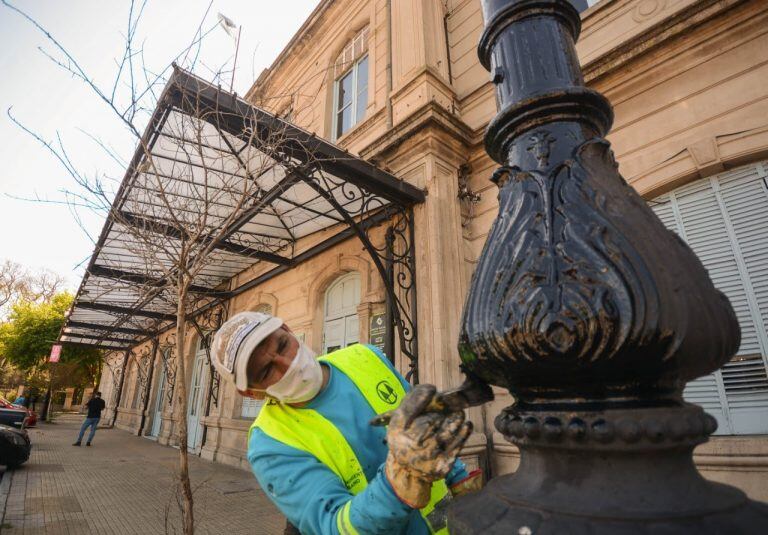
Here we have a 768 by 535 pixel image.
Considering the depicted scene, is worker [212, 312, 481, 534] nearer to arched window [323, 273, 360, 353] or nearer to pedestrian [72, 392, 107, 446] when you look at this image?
arched window [323, 273, 360, 353]

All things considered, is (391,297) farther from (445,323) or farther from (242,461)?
(242,461)

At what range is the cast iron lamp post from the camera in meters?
0.53

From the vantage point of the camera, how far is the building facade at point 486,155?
10.7 ft

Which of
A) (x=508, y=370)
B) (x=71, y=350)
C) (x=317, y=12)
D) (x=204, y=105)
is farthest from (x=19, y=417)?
(x=508, y=370)

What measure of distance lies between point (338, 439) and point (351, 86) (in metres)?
8.12

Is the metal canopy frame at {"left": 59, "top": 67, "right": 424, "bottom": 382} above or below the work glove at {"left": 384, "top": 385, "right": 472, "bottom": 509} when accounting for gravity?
above

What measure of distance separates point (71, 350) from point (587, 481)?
28360 millimetres

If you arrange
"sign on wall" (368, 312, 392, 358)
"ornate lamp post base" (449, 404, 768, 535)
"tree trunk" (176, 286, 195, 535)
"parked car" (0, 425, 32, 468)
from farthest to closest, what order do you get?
"parked car" (0, 425, 32, 468), "sign on wall" (368, 312, 392, 358), "tree trunk" (176, 286, 195, 535), "ornate lamp post base" (449, 404, 768, 535)

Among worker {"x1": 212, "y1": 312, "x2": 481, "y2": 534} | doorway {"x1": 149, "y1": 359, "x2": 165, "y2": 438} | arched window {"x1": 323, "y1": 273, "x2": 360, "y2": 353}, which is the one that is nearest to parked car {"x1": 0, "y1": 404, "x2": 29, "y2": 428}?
doorway {"x1": 149, "y1": 359, "x2": 165, "y2": 438}

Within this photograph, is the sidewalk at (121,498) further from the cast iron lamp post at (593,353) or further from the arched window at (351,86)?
the arched window at (351,86)

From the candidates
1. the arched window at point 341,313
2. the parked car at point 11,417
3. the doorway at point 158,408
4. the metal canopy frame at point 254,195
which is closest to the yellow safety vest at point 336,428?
the metal canopy frame at point 254,195

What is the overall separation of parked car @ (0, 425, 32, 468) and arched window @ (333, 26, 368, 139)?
9359mm

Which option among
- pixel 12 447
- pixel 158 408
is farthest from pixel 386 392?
pixel 158 408

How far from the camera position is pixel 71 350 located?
21781 mm
